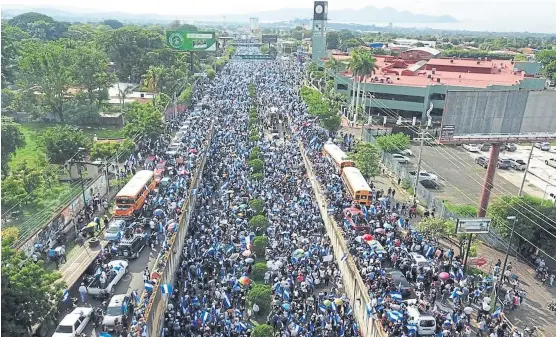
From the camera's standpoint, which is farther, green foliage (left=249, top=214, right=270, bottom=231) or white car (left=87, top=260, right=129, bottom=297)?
green foliage (left=249, top=214, right=270, bottom=231)

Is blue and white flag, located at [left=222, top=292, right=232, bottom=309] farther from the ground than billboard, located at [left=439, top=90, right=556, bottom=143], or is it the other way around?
billboard, located at [left=439, top=90, right=556, bottom=143]

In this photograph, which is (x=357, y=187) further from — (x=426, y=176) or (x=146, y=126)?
(x=146, y=126)

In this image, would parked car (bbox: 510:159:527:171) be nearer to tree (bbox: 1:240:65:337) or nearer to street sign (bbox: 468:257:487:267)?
street sign (bbox: 468:257:487:267)

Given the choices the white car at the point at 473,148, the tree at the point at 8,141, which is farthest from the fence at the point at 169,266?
the white car at the point at 473,148

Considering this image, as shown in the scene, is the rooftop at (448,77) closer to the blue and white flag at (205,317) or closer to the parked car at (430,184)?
the parked car at (430,184)

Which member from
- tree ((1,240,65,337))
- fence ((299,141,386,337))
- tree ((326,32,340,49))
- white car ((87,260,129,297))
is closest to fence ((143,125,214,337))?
white car ((87,260,129,297))
